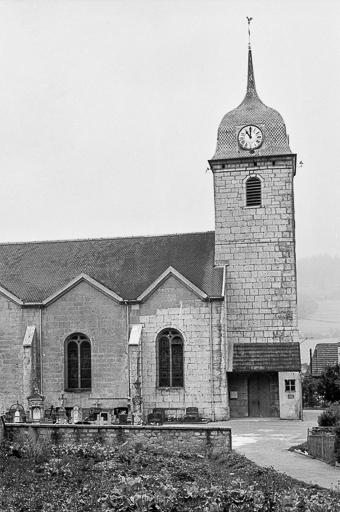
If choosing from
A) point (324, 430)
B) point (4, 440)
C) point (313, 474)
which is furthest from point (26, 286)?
point (313, 474)

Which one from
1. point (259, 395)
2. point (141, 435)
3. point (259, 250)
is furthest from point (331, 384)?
point (141, 435)

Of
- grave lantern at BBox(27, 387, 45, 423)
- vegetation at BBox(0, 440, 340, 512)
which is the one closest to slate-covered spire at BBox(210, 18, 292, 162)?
grave lantern at BBox(27, 387, 45, 423)

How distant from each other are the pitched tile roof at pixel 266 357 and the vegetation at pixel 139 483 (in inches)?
612

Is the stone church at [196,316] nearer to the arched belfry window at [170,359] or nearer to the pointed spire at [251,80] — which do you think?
the arched belfry window at [170,359]

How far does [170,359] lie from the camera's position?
138 feet

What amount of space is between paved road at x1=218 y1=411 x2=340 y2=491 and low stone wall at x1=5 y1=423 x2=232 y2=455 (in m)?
1.38

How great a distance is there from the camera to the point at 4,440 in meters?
27.5

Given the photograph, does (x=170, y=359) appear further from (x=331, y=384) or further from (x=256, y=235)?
(x=331, y=384)

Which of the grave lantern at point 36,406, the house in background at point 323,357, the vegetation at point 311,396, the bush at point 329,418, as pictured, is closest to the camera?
the bush at point 329,418

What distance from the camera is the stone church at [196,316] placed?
41625mm

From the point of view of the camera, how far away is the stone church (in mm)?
41625

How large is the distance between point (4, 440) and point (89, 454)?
355 centimetres

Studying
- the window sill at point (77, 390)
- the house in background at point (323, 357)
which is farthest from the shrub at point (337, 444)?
the house in background at point (323, 357)

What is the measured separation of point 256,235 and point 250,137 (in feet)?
18.5
